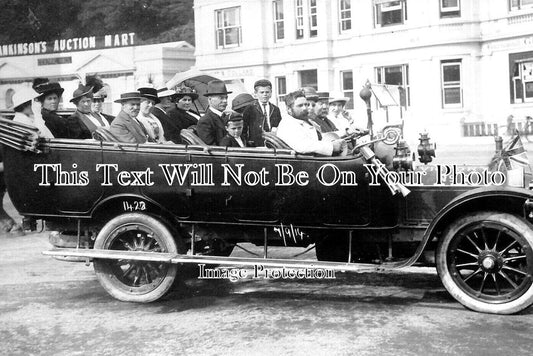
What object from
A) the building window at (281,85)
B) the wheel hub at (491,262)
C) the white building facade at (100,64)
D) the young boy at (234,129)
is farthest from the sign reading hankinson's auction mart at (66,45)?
the wheel hub at (491,262)

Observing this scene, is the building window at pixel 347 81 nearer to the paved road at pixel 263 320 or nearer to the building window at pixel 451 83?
the building window at pixel 451 83

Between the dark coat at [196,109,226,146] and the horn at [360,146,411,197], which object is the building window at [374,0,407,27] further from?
the horn at [360,146,411,197]

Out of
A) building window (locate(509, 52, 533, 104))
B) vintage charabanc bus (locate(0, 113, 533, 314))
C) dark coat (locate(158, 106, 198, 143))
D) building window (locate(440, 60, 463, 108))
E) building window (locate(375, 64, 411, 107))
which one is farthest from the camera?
building window (locate(375, 64, 411, 107))

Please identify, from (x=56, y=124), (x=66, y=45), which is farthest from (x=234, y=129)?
(x=66, y=45)

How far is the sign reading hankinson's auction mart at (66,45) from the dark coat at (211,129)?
13960 mm

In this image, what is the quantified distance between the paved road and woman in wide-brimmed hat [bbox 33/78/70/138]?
4.55 feet

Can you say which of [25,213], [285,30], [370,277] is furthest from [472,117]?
[25,213]

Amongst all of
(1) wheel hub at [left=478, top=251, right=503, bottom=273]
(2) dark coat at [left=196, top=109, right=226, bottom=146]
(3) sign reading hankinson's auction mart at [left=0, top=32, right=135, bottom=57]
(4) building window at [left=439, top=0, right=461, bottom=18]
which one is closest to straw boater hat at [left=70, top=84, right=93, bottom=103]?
(2) dark coat at [left=196, top=109, right=226, bottom=146]

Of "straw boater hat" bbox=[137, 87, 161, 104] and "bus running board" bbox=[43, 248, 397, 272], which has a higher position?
"straw boater hat" bbox=[137, 87, 161, 104]

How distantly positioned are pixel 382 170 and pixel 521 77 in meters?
20.2

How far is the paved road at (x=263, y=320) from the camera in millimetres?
4387

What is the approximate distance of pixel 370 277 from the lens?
21.3ft

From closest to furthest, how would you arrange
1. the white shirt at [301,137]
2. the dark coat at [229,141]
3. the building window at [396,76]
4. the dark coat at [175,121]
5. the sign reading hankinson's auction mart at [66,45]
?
the white shirt at [301,137], the dark coat at [229,141], the dark coat at [175,121], the sign reading hankinson's auction mart at [66,45], the building window at [396,76]

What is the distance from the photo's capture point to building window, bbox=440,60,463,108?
80.5 feet
